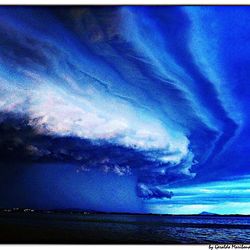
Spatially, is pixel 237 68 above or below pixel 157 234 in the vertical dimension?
above

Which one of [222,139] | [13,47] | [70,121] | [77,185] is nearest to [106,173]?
[77,185]

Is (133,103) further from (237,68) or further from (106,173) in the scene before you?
(237,68)

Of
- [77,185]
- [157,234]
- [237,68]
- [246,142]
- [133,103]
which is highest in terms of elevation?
[237,68]

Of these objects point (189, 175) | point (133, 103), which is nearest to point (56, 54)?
point (133, 103)

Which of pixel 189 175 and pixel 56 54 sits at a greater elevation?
pixel 56 54

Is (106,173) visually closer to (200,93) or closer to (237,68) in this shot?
(200,93)
